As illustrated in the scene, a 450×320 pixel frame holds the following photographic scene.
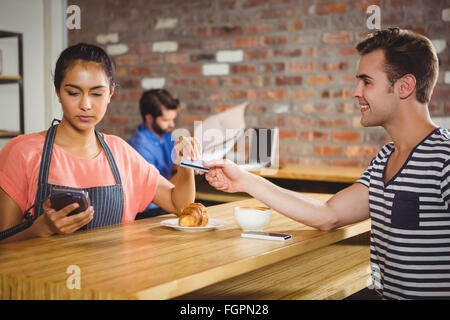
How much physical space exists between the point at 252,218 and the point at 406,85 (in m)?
0.65

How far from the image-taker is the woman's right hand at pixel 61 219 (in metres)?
1.50

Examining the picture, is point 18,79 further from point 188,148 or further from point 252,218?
point 252,218

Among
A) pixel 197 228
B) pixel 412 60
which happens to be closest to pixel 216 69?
pixel 412 60

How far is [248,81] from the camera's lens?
14.3 feet

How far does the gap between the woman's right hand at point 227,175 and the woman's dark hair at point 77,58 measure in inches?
20.7

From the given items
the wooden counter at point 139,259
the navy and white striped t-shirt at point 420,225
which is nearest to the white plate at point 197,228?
the wooden counter at point 139,259

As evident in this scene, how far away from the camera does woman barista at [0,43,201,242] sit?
1.82m

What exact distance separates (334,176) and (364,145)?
0.63 metres

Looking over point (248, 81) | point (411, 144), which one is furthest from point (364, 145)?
point (411, 144)

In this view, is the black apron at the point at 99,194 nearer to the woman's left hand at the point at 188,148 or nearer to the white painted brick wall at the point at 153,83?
the woman's left hand at the point at 188,148

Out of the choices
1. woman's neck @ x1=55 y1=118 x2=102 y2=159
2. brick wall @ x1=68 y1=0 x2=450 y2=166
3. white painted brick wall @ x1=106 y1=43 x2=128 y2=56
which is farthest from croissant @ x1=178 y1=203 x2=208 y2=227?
white painted brick wall @ x1=106 y1=43 x2=128 y2=56

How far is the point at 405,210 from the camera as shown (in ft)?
5.30
